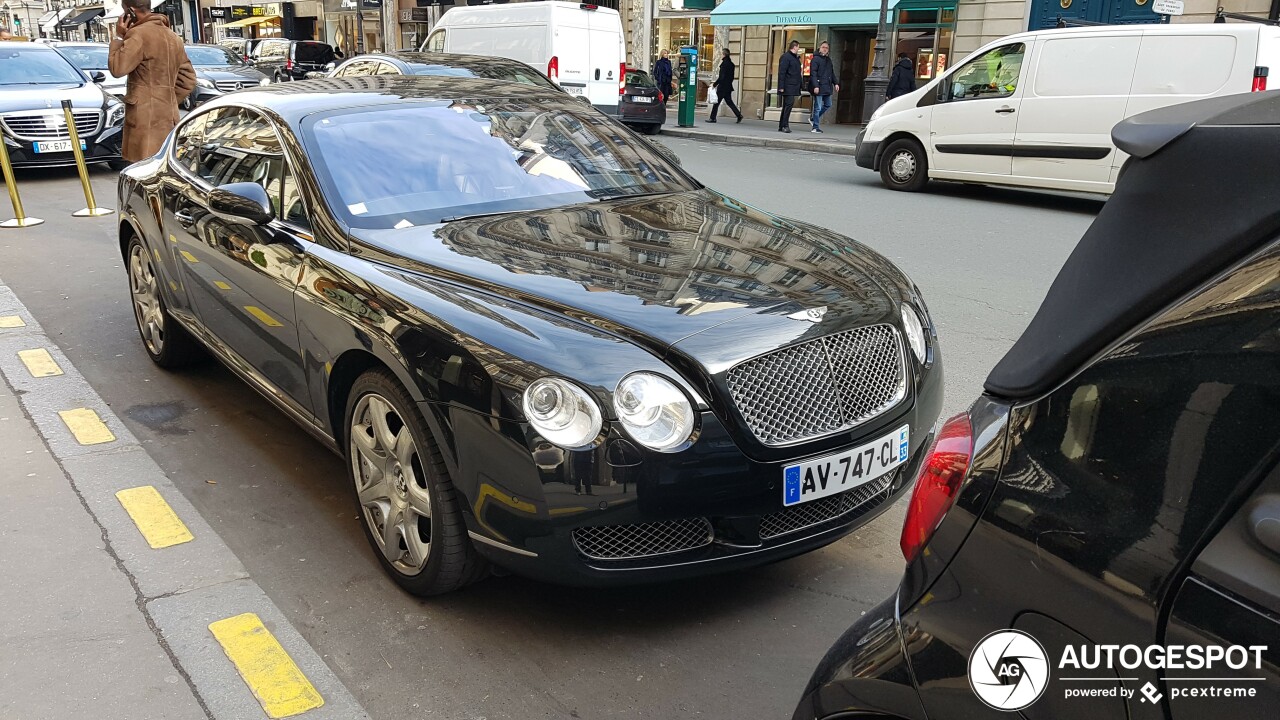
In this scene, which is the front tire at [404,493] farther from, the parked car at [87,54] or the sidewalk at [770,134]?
the parked car at [87,54]

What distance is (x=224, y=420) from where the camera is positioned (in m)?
4.71

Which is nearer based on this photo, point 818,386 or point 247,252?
point 818,386

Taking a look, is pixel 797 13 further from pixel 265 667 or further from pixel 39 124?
pixel 265 667

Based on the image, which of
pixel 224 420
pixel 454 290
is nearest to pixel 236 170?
pixel 224 420

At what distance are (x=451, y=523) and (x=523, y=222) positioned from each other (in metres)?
1.26

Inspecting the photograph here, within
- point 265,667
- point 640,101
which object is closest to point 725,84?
point 640,101

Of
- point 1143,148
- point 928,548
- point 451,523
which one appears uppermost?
point 1143,148

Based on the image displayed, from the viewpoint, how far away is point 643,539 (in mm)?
2680

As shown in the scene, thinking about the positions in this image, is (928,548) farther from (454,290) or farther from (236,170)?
(236,170)

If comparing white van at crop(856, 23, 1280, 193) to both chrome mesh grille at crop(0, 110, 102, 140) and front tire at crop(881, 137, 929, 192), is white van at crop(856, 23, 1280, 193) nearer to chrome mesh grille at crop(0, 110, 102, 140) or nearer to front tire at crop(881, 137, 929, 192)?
front tire at crop(881, 137, 929, 192)

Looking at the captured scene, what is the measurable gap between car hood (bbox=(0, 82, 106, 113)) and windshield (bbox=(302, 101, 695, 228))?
32.8ft

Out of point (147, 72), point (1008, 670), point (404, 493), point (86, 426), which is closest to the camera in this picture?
point (1008, 670)

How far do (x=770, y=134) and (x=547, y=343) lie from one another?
18762mm

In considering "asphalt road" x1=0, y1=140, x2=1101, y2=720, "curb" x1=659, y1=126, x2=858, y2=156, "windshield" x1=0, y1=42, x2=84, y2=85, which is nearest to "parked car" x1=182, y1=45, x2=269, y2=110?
"windshield" x1=0, y1=42, x2=84, y2=85
